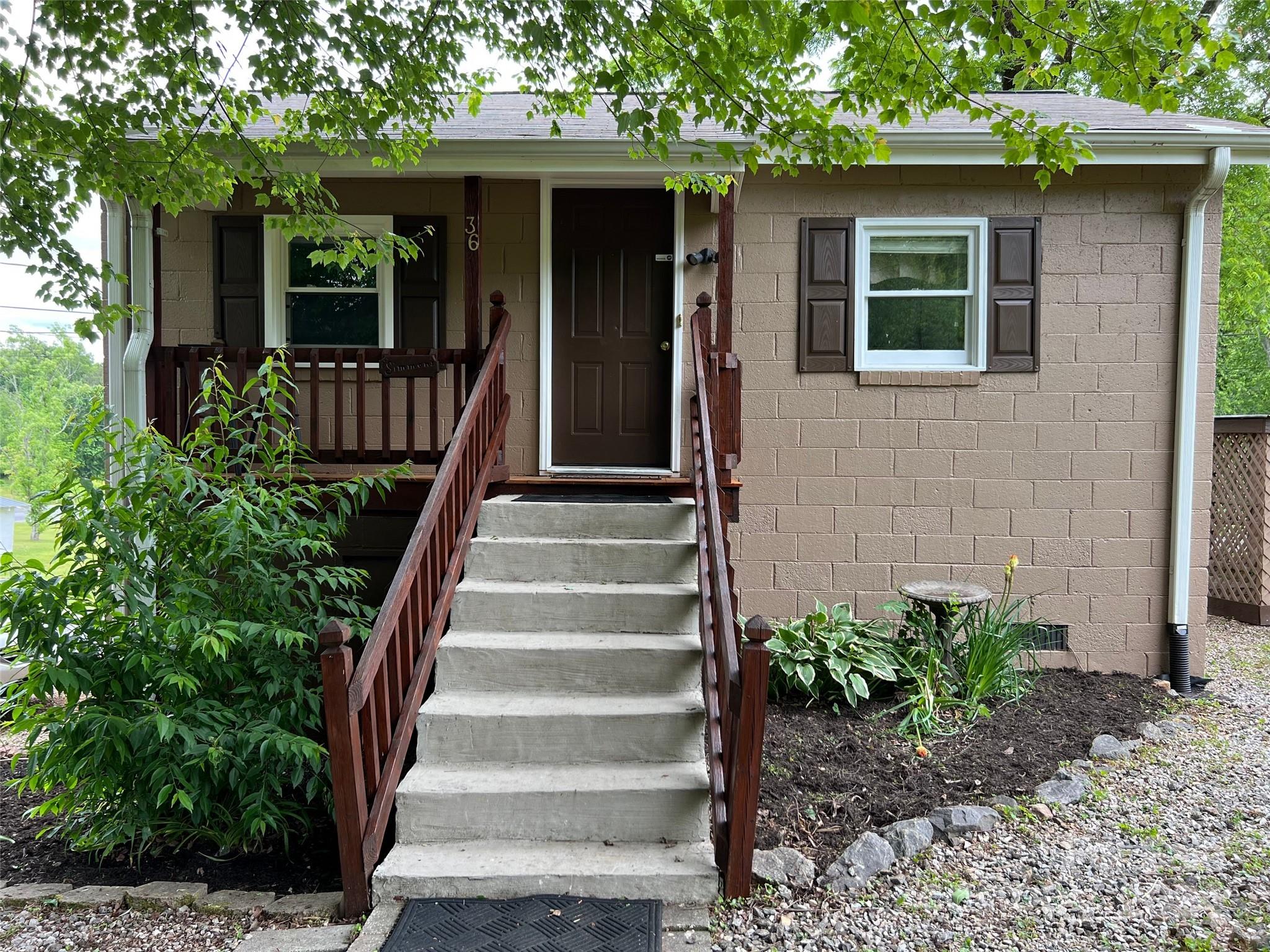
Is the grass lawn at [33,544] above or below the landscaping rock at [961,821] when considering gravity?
below

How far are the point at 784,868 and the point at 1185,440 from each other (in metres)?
4.38

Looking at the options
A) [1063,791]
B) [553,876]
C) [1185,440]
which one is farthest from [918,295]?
[553,876]

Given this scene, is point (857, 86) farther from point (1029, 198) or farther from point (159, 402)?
point (159, 402)

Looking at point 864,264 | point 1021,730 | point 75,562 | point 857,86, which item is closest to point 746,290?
point 864,264

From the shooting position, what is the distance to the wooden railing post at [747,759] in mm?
2680

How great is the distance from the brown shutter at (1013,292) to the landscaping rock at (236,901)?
5151mm

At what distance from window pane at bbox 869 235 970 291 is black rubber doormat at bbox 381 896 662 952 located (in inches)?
175

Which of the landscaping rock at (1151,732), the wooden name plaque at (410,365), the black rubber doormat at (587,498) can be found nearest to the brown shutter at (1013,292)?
the landscaping rock at (1151,732)

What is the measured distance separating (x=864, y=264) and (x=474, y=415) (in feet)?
9.88

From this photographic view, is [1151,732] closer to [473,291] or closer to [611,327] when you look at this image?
[611,327]

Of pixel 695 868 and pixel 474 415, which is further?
pixel 474 415

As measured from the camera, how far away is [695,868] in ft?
9.24

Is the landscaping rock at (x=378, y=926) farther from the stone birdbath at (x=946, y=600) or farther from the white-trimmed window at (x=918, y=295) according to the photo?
the white-trimmed window at (x=918, y=295)

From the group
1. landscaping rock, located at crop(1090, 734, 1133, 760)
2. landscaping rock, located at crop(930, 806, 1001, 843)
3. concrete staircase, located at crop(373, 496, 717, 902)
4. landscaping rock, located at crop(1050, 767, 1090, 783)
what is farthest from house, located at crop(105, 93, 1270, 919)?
landscaping rock, located at crop(930, 806, 1001, 843)
